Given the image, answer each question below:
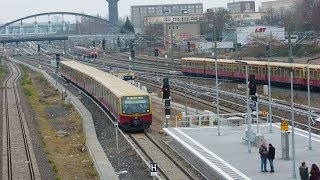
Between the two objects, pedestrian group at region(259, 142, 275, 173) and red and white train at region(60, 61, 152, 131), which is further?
red and white train at region(60, 61, 152, 131)

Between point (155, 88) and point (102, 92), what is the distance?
17.6 m

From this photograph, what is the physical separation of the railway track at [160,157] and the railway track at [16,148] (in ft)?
15.3

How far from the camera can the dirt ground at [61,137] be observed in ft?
80.3

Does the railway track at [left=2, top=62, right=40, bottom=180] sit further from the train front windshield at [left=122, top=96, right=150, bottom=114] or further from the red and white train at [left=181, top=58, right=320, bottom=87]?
the red and white train at [left=181, top=58, right=320, bottom=87]

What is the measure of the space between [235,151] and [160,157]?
3.42 meters

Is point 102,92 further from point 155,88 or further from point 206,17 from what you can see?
point 206,17

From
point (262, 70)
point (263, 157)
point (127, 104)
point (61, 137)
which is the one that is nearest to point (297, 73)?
point (262, 70)

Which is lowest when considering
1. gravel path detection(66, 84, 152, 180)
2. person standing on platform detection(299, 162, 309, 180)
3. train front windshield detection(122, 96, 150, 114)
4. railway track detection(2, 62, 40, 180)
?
gravel path detection(66, 84, 152, 180)

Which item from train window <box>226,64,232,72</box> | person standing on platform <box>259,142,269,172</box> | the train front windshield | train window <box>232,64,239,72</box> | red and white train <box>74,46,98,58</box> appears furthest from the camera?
red and white train <box>74,46,98,58</box>

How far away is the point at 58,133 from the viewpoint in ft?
115

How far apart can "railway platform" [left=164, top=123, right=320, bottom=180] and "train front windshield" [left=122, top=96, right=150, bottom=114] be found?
3819 millimetres

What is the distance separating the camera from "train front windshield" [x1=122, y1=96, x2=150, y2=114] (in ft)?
106

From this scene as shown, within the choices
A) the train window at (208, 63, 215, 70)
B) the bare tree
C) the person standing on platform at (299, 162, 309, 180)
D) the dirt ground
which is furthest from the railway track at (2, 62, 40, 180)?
the bare tree

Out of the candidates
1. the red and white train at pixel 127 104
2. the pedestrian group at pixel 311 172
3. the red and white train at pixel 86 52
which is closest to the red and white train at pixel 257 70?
the red and white train at pixel 127 104
